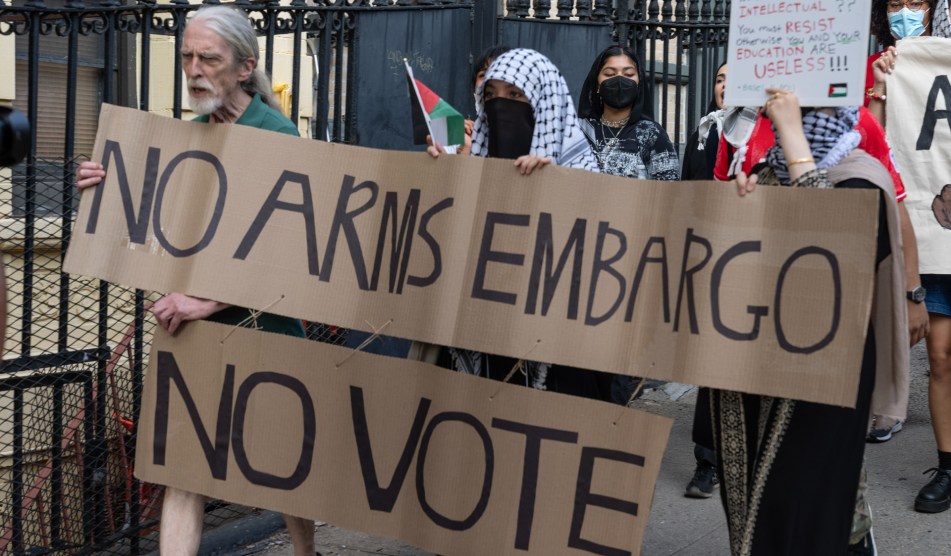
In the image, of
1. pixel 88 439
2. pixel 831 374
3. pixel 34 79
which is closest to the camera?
pixel 831 374

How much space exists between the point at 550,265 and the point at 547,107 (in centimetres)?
66

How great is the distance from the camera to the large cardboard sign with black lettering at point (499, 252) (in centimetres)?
334

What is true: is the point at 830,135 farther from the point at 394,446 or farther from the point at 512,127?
the point at 394,446

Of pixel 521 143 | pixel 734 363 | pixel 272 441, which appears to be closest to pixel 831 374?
pixel 734 363

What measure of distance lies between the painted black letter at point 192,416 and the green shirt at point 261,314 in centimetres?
20

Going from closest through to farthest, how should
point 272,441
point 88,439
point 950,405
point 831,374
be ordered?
1. point 831,374
2. point 272,441
3. point 88,439
4. point 950,405

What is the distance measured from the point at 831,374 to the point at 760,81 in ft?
2.91

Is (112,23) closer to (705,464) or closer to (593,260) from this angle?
(593,260)

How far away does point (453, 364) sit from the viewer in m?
4.14

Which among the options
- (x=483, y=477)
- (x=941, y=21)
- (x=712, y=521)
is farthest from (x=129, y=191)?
(x=941, y=21)

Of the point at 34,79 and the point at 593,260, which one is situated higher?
the point at 34,79

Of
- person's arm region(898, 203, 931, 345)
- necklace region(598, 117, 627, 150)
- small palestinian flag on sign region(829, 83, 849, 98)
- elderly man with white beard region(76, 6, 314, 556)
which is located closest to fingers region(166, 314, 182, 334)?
elderly man with white beard region(76, 6, 314, 556)

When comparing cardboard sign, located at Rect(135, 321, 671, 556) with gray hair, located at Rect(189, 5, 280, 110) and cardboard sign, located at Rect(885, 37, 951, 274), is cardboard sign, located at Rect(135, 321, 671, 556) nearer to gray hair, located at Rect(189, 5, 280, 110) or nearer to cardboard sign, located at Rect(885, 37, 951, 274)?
gray hair, located at Rect(189, 5, 280, 110)

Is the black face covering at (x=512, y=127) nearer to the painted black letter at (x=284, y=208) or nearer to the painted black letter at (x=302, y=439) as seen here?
the painted black letter at (x=284, y=208)
